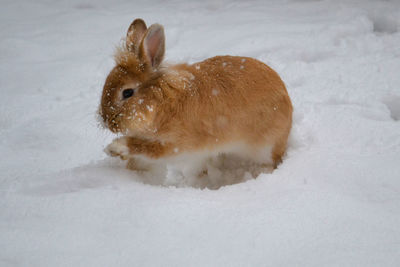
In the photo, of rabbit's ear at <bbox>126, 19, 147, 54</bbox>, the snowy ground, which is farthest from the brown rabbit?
the snowy ground

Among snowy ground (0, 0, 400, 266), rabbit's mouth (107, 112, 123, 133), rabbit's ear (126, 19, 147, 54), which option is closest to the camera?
snowy ground (0, 0, 400, 266)

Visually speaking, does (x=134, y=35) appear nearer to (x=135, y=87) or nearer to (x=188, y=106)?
(x=135, y=87)

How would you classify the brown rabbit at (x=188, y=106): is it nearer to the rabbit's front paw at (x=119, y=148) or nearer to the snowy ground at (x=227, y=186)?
the rabbit's front paw at (x=119, y=148)

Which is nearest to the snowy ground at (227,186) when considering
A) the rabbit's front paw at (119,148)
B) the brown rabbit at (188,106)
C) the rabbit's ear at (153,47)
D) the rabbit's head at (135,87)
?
the rabbit's front paw at (119,148)

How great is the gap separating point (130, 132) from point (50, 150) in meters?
1.01

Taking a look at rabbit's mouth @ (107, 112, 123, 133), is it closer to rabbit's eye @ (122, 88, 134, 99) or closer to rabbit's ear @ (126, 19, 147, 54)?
rabbit's eye @ (122, 88, 134, 99)

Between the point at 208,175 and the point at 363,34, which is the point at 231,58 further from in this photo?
the point at 363,34

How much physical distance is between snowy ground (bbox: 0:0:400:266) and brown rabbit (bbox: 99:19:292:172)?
0.24 metres

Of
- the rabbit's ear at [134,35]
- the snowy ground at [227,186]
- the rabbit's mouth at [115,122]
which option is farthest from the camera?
the rabbit's ear at [134,35]

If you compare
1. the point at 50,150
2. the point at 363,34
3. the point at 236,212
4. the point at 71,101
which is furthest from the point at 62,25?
the point at 236,212

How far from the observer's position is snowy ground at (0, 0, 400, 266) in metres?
1.66

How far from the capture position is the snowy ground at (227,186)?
5.46 feet

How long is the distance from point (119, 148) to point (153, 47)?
2.46 feet

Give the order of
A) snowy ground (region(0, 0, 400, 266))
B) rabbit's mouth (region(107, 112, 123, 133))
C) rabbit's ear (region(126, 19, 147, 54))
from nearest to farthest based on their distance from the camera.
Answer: snowy ground (region(0, 0, 400, 266)) < rabbit's mouth (region(107, 112, 123, 133)) < rabbit's ear (region(126, 19, 147, 54))
